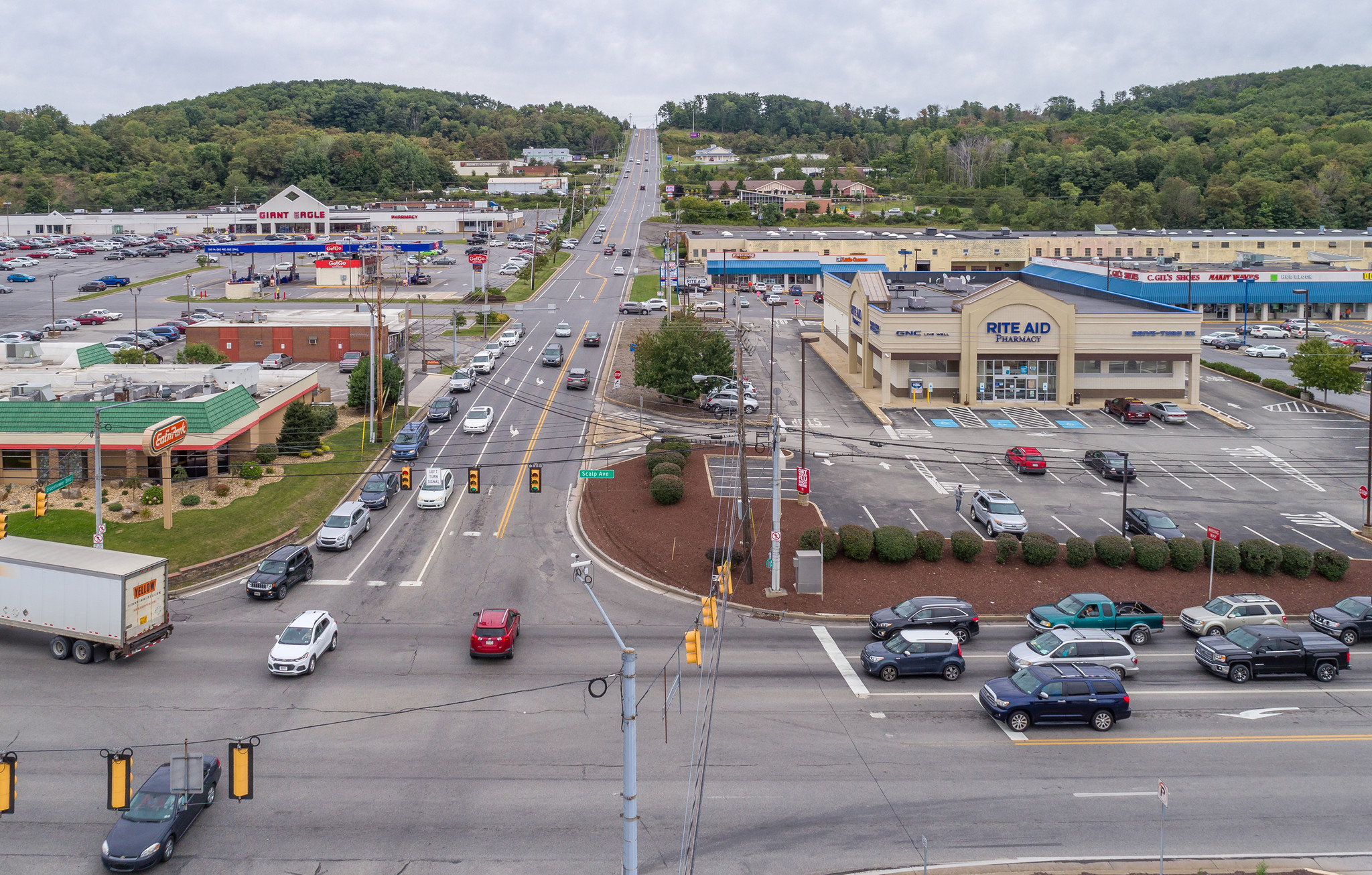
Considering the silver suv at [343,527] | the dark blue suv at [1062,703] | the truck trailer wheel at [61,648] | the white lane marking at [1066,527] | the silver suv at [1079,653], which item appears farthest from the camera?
the white lane marking at [1066,527]

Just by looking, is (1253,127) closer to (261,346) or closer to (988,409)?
(988,409)

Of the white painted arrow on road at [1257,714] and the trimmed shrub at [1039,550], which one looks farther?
the trimmed shrub at [1039,550]

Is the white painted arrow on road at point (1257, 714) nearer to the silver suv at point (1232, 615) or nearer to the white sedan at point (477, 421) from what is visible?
the silver suv at point (1232, 615)

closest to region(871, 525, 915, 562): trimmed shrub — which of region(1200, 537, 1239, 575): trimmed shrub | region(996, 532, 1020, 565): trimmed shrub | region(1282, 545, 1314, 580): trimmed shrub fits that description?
region(996, 532, 1020, 565): trimmed shrub

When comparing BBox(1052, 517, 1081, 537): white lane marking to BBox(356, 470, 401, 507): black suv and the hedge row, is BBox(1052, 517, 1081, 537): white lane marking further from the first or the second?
BBox(356, 470, 401, 507): black suv

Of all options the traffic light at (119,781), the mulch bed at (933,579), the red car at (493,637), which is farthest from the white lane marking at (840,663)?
the traffic light at (119,781)

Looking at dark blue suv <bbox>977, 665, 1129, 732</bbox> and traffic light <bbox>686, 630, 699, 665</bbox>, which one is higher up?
traffic light <bbox>686, 630, 699, 665</bbox>

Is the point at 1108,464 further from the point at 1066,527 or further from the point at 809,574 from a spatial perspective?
the point at 809,574
